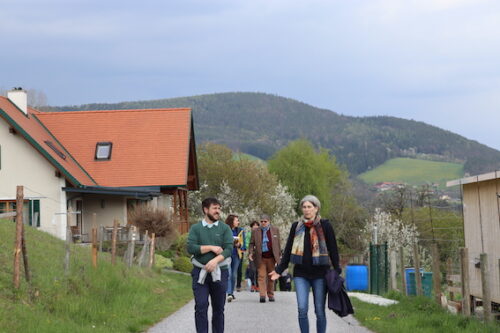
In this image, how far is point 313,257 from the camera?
972 centimetres

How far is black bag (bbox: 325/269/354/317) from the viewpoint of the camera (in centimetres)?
959

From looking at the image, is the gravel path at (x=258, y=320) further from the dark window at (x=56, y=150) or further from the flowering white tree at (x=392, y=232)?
the flowering white tree at (x=392, y=232)

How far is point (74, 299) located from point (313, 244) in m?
4.59

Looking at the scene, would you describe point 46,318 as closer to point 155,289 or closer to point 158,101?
point 155,289

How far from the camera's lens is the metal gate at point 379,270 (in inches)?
819

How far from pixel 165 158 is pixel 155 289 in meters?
21.6

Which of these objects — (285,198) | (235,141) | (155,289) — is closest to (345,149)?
(235,141)

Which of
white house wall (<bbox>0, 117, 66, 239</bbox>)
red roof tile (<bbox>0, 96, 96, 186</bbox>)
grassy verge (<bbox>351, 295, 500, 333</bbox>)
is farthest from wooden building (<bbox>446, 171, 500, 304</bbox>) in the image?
white house wall (<bbox>0, 117, 66, 239</bbox>)

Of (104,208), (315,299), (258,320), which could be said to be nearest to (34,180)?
(104,208)

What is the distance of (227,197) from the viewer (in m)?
61.2

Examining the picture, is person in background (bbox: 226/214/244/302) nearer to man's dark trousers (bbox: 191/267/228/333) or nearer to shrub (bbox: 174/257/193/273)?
man's dark trousers (bbox: 191/267/228/333)

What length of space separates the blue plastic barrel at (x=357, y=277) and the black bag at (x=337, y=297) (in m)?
13.5

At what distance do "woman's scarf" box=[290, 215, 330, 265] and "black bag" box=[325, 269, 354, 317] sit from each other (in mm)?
202

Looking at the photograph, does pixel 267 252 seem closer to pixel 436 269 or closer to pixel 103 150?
pixel 436 269
